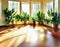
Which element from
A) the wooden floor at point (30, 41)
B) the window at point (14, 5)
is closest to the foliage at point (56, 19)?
the wooden floor at point (30, 41)

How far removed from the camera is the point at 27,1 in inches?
380

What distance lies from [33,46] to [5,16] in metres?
5.67

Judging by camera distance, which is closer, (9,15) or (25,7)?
(9,15)

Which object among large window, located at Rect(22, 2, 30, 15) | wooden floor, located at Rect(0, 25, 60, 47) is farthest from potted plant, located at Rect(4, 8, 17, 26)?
wooden floor, located at Rect(0, 25, 60, 47)

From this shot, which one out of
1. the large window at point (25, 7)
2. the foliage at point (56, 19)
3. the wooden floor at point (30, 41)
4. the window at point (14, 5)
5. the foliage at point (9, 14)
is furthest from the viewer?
the large window at point (25, 7)

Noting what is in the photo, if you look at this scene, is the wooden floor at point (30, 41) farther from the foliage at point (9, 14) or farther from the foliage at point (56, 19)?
the foliage at point (9, 14)

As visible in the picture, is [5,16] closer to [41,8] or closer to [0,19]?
[0,19]

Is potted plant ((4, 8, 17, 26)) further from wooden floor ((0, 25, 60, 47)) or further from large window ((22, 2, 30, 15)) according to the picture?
wooden floor ((0, 25, 60, 47))

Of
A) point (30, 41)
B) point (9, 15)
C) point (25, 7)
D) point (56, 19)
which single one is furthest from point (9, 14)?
point (30, 41)

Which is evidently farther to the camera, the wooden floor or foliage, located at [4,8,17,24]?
foliage, located at [4,8,17,24]

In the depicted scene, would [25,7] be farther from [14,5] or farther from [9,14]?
[9,14]

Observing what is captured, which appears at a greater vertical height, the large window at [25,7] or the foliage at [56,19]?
the large window at [25,7]

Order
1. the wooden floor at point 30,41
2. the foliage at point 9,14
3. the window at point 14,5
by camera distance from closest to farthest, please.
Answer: the wooden floor at point 30,41 → the foliage at point 9,14 → the window at point 14,5

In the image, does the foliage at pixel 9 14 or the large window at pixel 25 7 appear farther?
the large window at pixel 25 7
